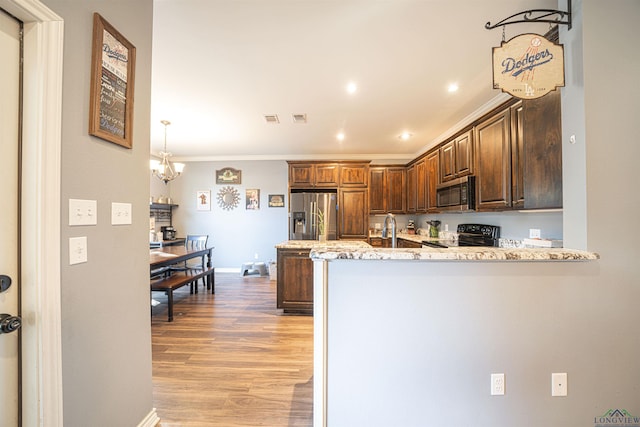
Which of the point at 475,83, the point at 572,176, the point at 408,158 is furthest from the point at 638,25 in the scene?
the point at 408,158

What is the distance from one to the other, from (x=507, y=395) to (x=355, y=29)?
2.46m

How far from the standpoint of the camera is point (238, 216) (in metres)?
5.95

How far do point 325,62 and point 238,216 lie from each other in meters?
4.37

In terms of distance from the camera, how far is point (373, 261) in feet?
4.35

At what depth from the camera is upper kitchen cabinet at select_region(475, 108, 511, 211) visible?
2473 millimetres

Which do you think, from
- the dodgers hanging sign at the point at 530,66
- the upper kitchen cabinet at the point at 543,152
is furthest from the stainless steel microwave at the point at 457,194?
the dodgers hanging sign at the point at 530,66

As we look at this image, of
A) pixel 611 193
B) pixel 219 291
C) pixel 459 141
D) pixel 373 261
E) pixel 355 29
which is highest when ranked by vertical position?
pixel 355 29

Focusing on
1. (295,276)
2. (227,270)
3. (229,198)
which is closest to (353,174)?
(295,276)

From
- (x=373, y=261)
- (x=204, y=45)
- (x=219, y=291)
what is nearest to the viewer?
(x=373, y=261)

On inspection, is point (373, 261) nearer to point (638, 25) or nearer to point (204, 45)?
point (638, 25)

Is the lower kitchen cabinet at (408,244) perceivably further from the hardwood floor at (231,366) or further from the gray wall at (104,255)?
the gray wall at (104,255)

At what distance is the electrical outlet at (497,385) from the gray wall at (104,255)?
6.26 ft

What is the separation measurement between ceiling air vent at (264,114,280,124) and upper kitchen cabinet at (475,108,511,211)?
2.53 m

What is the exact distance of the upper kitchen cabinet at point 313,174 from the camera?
197 inches
